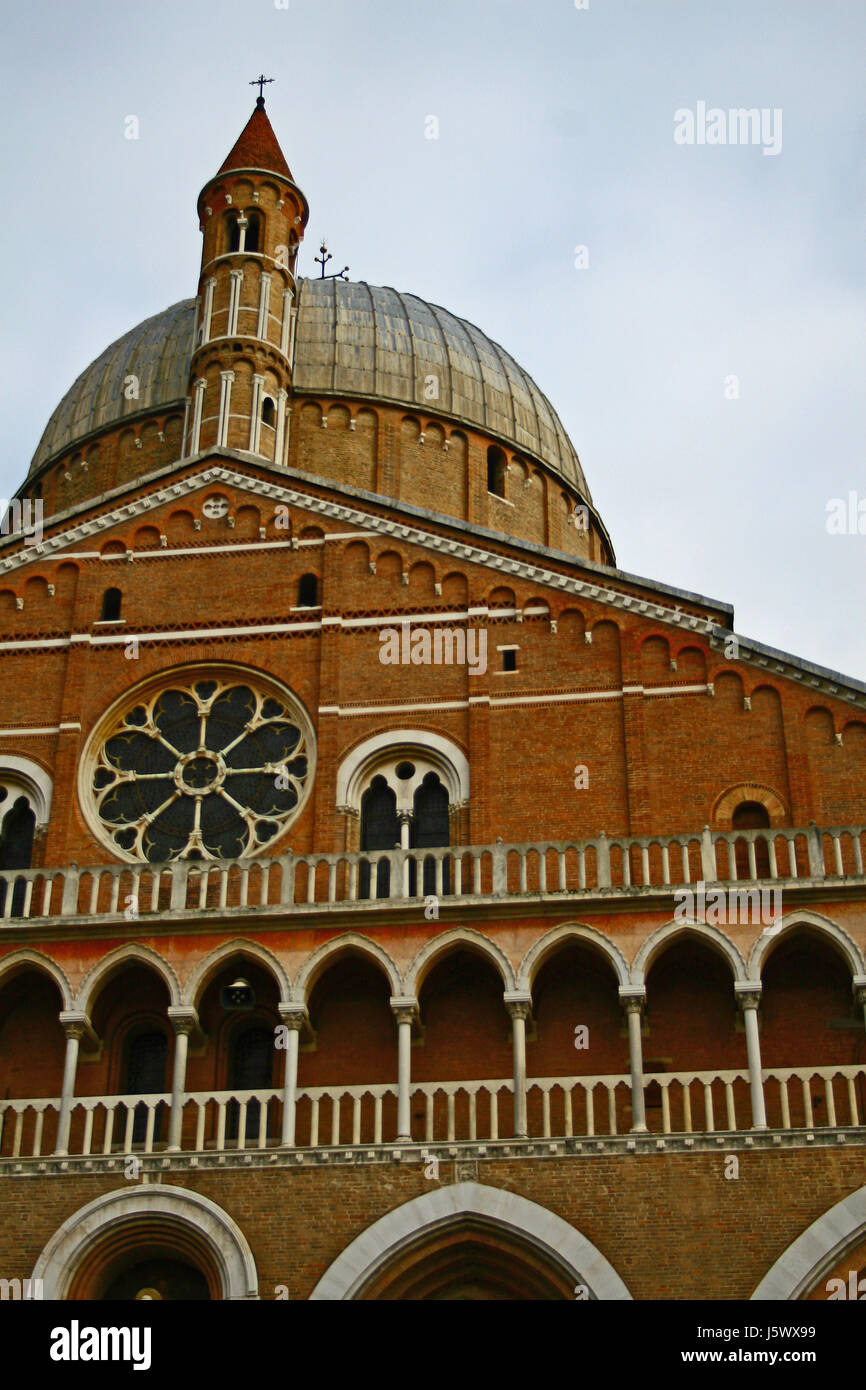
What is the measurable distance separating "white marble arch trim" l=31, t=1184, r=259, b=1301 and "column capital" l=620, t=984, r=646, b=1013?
499 centimetres

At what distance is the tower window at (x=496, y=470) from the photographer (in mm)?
38000

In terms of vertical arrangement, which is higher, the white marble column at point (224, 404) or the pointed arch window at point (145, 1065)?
the white marble column at point (224, 404)

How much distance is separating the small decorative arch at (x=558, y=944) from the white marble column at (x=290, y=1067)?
8.54ft

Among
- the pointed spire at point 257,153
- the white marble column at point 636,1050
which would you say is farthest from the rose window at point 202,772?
the pointed spire at point 257,153

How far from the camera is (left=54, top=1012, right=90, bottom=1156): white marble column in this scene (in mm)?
22547

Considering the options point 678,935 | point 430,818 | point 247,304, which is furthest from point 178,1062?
point 247,304

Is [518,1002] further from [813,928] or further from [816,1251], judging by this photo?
[816,1251]

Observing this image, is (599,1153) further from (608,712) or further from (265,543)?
(265,543)

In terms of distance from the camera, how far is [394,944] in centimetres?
2327

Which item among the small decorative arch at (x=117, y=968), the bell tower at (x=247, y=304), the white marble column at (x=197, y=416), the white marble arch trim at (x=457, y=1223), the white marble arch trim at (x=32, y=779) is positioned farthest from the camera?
the bell tower at (x=247, y=304)

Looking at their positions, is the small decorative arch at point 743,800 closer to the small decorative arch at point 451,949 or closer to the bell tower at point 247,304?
the small decorative arch at point 451,949
